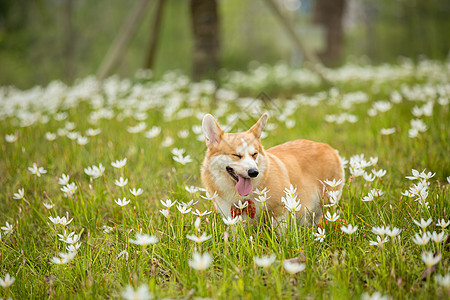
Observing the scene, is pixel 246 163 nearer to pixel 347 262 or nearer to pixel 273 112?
pixel 347 262

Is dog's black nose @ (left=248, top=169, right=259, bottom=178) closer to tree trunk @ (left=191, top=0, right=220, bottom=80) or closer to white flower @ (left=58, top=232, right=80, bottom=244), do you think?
white flower @ (left=58, top=232, right=80, bottom=244)

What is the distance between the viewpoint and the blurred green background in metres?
14.6

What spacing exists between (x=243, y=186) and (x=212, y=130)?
20.6 inches

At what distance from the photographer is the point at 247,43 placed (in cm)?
1808

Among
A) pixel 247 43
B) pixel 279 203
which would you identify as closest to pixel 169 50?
pixel 247 43

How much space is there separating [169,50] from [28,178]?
1178 centimetres

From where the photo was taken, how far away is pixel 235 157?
8.71ft

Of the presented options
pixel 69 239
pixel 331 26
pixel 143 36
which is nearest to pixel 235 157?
pixel 69 239

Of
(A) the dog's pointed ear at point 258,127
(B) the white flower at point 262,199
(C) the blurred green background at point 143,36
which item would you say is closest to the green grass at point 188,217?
(B) the white flower at point 262,199

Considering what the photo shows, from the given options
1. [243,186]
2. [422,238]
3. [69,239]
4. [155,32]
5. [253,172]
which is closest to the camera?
[422,238]

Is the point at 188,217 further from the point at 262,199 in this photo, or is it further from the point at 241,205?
the point at 262,199

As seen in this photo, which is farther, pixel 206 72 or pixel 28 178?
pixel 206 72

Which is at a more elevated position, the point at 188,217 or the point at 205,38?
the point at 205,38

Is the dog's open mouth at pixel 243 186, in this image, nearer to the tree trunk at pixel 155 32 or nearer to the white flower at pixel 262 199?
the white flower at pixel 262 199
